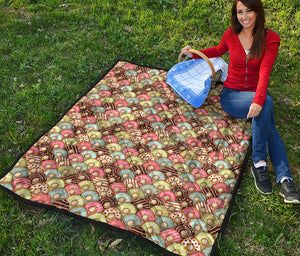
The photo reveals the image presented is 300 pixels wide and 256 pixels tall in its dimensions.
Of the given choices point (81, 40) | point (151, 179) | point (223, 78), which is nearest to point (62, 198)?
point (151, 179)

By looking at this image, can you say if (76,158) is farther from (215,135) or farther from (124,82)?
(215,135)

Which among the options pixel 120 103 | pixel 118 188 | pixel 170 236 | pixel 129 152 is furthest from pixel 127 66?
pixel 170 236

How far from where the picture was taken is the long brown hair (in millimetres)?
3416

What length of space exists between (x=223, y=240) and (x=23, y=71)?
397 cm

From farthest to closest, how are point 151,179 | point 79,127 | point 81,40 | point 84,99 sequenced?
point 81,40
point 84,99
point 79,127
point 151,179

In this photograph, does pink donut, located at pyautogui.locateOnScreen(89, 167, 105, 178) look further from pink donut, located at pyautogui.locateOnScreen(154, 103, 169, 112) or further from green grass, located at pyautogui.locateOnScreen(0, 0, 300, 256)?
pink donut, located at pyautogui.locateOnScreen(154, 103, 169, 112)

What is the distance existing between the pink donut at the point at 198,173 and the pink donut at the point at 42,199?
5.53 feet

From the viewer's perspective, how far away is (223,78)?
4473 mm

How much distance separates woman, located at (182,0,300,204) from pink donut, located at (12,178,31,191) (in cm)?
267

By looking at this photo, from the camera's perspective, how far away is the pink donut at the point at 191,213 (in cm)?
324

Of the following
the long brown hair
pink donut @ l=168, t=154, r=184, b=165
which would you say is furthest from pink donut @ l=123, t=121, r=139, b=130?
the long brown hair

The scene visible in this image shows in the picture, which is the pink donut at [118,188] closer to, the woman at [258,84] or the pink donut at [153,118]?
the pink donut at [153,118]

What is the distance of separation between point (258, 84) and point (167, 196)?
5.59 ft

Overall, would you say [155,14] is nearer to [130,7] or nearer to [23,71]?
[130,7]
